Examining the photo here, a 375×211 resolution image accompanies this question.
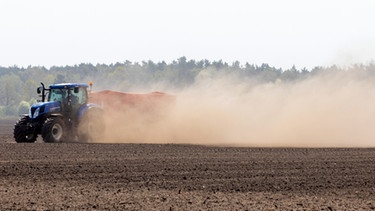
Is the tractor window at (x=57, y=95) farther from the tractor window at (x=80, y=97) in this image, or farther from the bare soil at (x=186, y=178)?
the bare soil at (x=186, y=178)

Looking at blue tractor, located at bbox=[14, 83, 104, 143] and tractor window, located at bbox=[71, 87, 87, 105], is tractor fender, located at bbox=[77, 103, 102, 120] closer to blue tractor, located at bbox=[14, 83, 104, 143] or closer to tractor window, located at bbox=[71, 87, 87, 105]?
blue tractor, located at bbox=[14, 83, 104, 143]

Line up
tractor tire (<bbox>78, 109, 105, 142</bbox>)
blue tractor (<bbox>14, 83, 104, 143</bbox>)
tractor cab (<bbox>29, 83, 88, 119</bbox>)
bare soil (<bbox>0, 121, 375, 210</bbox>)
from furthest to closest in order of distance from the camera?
tractor tire (<bbox>78, 109, 105, 142</bbox>) → tractor cab (<bbox>29, 83, 88, 119</bbox>) → blue tractor (<bbox>14, 83, 104, 143</bbox>) → bare soil (<bbox>0, 121, 375, 210</bbox>)

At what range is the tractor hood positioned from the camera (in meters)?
30.2

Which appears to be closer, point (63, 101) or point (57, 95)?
point (63, 101)

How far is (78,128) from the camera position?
3081cm

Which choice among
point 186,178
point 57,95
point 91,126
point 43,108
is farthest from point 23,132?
point 186,178

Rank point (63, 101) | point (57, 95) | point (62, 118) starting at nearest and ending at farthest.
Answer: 1. point (62, 118)
2. point (63, 101)
3. point (57, 95)

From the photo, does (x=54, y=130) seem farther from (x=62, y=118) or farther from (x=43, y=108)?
(x=43, y=108)

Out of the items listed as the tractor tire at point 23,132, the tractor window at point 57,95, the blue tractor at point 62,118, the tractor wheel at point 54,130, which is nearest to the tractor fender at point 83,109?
the blue tractor at point 62,118

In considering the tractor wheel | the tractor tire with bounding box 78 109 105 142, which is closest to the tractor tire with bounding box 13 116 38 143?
the tractor wheel

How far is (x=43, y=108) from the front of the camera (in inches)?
1190

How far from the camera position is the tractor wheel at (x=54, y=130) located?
2967 cm

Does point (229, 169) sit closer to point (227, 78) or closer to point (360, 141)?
point (360, 141)

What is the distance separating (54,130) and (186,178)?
12.3m
